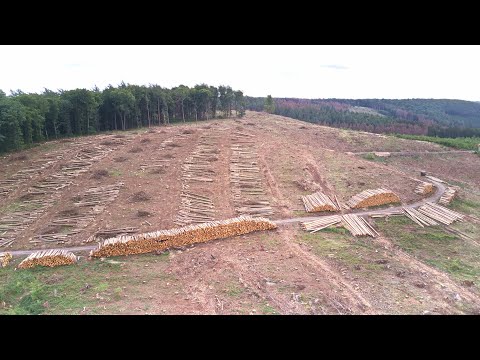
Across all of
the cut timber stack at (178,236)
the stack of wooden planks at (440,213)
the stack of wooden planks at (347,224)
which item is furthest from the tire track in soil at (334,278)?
the stack of wooden planks at (440,213)

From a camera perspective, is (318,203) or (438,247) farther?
(318,203)

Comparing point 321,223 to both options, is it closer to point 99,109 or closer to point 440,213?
point 440,213

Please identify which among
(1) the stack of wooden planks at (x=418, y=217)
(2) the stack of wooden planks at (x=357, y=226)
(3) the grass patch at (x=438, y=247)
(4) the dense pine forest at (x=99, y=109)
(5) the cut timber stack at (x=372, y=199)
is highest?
(4) the dense pine forest at (x=99, y=109)

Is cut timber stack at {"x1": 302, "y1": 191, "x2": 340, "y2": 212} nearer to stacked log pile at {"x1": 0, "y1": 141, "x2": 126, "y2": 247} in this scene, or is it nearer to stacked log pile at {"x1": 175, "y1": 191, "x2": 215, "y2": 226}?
stacked log pile at {"x1": 175, "y1": 191, "x2": 215, "y2": 226}

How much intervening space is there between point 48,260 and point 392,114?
420 ft

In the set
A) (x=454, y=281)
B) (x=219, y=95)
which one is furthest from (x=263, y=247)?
(x=219, y=95)

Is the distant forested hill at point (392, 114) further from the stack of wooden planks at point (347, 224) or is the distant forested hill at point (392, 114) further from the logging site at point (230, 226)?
the stack of wooden planks at point (347, 224)

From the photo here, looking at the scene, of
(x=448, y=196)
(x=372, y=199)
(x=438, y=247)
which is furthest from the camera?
(x=448, y=196)

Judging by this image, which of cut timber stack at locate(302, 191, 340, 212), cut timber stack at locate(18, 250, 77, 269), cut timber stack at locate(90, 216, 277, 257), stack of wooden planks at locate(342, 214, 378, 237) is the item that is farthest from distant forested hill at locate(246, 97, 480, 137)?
cut timber stack at locate(18, 250, 77, 269)

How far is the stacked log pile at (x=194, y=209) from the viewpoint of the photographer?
17.8 m

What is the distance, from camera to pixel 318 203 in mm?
19969

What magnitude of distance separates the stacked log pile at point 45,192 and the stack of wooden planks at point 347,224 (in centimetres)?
1498

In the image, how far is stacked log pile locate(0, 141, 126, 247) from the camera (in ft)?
56.3

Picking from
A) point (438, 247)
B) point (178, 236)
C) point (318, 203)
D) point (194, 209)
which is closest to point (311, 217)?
point (318, 203)
